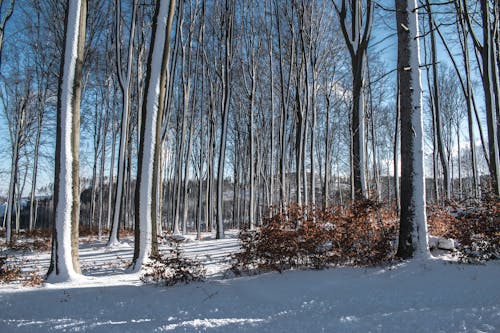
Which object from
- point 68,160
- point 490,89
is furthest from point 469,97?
point 68,160

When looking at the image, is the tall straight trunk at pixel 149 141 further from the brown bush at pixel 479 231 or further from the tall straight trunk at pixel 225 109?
the tall straight trunk at pixel 225 109

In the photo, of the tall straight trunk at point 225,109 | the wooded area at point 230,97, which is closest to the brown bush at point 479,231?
the wooded area at point 230,97

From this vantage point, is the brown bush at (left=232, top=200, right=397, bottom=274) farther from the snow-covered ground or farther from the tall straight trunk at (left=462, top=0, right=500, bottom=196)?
the tall straight trunk at (left=462, top=0, right=500, bottom=196)

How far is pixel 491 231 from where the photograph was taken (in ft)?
19.4

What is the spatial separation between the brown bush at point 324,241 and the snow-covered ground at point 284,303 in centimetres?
35

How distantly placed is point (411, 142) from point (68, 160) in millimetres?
6311

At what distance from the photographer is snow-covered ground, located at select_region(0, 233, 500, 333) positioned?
344 centimetres

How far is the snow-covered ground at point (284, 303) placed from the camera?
344 centimetres

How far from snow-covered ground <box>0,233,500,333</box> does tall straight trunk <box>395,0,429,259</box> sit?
489 mm

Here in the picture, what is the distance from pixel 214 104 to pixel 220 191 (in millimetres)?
5879

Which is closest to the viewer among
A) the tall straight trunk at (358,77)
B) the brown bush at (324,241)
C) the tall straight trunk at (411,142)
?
the tall straight trunk at (411,142)

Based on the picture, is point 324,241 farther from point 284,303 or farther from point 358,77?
point 358,77

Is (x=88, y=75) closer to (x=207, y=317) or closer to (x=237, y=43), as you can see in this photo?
(x=237, y=43)

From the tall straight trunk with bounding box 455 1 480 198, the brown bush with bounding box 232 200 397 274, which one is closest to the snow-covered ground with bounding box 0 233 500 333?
the brown bush with bounding box 232 200 397 274
